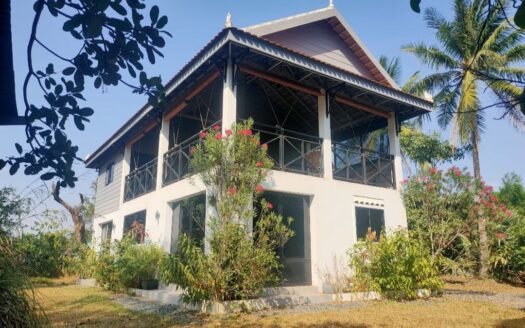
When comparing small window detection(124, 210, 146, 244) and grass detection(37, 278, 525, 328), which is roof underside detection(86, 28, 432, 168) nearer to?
small window detection(124, 210, 146, 244)

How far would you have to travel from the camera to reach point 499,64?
15.2 meters

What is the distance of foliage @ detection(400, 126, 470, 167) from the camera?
2252 centimetres

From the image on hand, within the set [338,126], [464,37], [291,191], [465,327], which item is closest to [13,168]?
[465,327]

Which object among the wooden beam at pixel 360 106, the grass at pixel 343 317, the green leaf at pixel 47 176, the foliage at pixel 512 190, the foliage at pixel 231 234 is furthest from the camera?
the foliage at pixel 512 190

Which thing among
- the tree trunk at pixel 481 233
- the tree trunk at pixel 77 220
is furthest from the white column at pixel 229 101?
A: the tree trunk at pixel 77 220

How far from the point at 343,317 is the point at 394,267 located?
284 cm

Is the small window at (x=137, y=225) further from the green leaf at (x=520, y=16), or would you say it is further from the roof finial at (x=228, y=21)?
the green leaf at (x=520, y=16)

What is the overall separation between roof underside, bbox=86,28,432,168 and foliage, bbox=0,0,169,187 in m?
4.88

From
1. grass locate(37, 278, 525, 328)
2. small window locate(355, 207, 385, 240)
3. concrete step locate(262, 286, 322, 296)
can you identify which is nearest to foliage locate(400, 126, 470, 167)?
small window locate(355, 207, 385, 240)

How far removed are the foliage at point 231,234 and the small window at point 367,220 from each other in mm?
3593

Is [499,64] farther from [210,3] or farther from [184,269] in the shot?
[210,3]

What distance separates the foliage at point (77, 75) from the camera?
7.77 ft

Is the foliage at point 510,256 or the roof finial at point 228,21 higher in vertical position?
the roof finial at point 228,21

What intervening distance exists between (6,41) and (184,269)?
5375 millimetres
